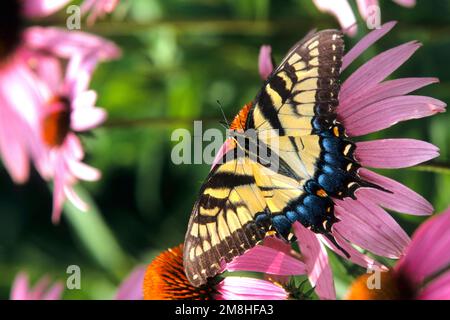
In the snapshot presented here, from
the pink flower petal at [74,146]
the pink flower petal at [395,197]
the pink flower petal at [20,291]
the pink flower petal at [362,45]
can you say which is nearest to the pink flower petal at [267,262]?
the pink flower petal at [395,197]

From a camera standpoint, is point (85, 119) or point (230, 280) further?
point (85, 119)

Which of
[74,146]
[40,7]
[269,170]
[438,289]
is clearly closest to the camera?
[438,289]

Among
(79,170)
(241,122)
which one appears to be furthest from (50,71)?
(241,122)

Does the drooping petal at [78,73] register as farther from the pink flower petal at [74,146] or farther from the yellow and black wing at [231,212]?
the yellow and black wing at [231,212]

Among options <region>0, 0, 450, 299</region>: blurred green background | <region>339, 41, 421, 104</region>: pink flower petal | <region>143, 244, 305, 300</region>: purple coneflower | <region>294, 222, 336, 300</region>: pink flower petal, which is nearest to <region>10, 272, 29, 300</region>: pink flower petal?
<region>0, 0, 450, 299</region>: blurred green background

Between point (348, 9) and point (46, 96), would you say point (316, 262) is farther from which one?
point (46, 96)
